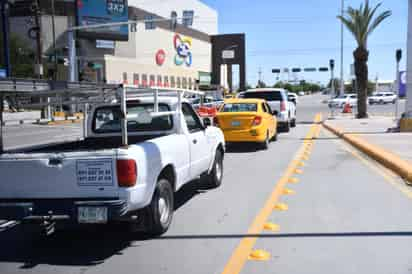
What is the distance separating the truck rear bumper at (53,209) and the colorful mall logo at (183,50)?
6990cm

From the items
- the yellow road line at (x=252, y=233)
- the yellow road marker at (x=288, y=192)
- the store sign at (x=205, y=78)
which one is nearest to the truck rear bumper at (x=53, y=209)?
the yellow road line at (x=252, y=233)

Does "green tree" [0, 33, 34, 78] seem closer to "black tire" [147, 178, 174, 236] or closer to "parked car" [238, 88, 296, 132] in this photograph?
"parked car" [238, 88, 296, 132]

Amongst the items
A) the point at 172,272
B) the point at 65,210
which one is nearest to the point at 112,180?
the point at 65,210

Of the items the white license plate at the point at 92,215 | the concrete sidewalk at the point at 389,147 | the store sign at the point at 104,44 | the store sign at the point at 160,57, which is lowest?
the concrete sidewalk at the point at 389,147

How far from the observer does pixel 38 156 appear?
5.18 meters

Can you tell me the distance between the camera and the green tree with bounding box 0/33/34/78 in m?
48.1

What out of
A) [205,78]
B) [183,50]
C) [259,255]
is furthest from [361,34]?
[205,78]

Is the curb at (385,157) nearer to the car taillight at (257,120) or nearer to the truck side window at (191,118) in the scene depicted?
the car taillight at (257,120)

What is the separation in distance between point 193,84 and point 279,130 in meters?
60.2

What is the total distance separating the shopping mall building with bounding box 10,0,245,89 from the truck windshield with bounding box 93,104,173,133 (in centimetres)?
3630

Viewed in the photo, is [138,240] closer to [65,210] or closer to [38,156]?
[65,210]

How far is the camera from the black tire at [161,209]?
5.71m

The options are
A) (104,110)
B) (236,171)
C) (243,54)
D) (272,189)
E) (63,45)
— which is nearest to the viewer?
(104,110)

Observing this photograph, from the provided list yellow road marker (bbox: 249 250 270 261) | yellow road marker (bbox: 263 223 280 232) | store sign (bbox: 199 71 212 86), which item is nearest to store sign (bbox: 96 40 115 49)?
store sign (bbox: 199 71 212 86)
